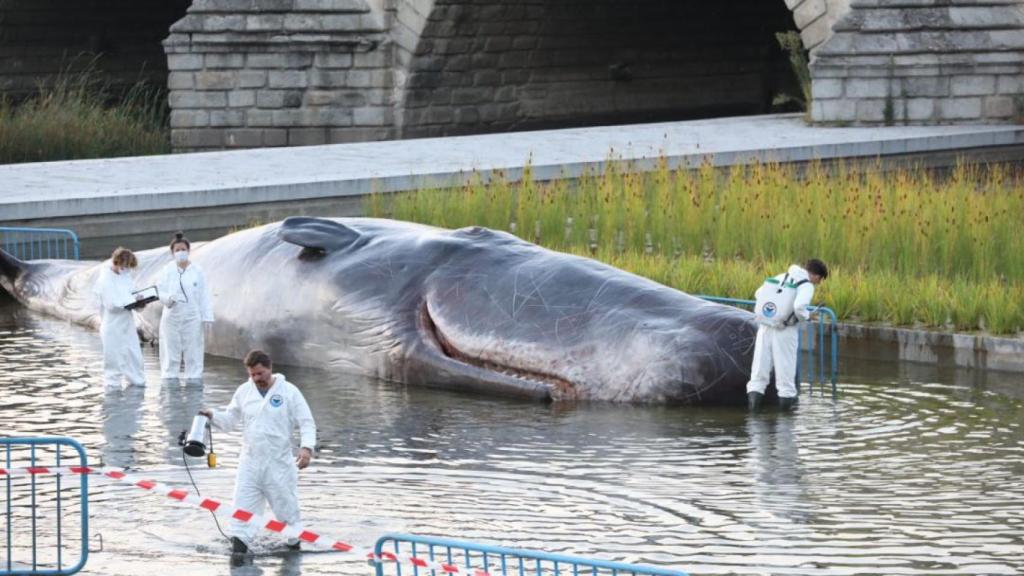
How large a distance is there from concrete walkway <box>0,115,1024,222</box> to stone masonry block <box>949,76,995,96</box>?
112cm

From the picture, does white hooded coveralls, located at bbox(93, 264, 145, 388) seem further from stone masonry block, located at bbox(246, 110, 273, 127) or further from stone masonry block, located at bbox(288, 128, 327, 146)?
stone masonry block, located at bbox(246, 110, 273, 127)

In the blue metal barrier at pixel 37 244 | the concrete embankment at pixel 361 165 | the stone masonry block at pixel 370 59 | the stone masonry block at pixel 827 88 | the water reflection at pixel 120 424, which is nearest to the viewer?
the water reflection at pixel 120 424

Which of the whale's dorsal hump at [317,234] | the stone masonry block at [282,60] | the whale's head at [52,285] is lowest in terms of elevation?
the whale's head at [52,285]

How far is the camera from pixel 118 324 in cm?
1284

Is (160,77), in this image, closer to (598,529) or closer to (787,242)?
(787,242)

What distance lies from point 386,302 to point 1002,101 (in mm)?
17835

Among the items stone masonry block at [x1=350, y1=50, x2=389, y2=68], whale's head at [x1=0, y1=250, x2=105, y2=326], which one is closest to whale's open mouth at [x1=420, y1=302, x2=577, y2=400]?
whale's head at [x1=0, y1=250, x2=105, y2=326]

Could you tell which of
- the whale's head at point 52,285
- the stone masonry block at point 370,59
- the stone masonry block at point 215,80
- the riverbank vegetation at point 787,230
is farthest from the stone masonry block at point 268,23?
the whale's head at point 52,285

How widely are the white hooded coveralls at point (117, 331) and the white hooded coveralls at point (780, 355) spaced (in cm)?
390

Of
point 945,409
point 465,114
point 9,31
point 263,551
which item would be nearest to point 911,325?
point 945,409

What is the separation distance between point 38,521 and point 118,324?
156 inches

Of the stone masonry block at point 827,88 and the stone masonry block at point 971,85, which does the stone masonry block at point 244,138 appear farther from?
the stone masonry block at point 971,85

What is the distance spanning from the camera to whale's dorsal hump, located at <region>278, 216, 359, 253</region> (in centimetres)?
1347

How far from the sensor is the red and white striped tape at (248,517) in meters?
7.16
